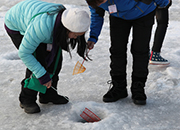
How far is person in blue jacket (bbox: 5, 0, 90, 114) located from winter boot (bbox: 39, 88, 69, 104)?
0.52ft

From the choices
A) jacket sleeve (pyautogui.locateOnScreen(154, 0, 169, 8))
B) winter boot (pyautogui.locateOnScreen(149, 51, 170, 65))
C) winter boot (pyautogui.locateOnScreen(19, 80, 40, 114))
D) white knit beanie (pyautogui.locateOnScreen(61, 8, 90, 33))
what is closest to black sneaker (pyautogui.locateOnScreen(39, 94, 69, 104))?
winter boot (pyautogui.locateOnScreen(19, 80, 40, 114))

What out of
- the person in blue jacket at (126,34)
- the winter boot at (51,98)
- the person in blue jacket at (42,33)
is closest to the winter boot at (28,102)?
the person in blue jacket at (42,33)

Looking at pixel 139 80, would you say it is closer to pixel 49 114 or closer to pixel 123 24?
pixel 123 24

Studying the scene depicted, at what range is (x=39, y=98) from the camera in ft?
8.45

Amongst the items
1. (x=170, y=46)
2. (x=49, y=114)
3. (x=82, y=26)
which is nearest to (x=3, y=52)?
(x=49, y=114)

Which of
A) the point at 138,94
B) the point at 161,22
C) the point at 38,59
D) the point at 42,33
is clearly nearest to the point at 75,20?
the point at 42,33

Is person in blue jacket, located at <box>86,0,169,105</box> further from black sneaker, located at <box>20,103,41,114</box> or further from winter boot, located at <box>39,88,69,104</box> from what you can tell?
black sneaker, located at <box>20,103,41,114</box>

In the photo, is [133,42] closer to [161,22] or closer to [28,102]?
[161,22]

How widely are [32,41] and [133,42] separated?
1.02 m

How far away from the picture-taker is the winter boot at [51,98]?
2.52 m

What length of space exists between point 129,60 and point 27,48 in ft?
6.73

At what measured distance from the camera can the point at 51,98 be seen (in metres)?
2.54

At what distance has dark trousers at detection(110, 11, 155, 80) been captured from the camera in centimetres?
233

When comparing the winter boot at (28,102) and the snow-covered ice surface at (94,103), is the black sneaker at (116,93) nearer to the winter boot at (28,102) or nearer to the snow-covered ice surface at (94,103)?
the snow-covered ice surface at (94,103)
